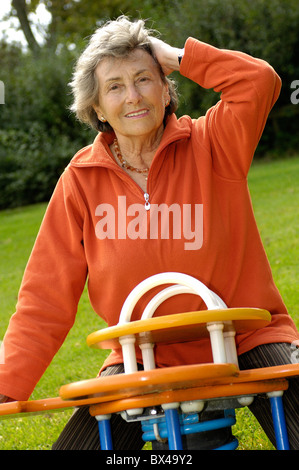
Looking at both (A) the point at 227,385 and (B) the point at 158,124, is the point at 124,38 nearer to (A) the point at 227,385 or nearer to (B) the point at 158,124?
(B) the point at 158,124

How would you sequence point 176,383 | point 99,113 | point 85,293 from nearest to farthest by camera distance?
point 176,383 < point 99,113 < point 85,293

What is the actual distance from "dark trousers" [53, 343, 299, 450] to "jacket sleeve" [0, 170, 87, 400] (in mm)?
236

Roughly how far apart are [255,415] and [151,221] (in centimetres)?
83

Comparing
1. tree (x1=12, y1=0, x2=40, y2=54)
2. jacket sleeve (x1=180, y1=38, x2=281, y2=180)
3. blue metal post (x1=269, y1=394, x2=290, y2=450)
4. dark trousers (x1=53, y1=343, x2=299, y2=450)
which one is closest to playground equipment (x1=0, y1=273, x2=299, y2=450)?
blue metal post (x1=269, y1=394, x2=290, y2=450)

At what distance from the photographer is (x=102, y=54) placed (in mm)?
2736

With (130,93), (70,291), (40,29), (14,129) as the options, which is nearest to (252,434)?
(70,291)

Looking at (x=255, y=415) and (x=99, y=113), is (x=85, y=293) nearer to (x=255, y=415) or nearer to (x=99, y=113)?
(x=99, y=113)

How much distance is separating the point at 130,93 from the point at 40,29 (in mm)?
21457

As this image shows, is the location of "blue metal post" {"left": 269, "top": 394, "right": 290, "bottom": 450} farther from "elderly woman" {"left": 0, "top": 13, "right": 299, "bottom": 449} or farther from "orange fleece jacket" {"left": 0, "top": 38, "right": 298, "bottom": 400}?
"orange fleece jacket" {"left": 0, "top": 38, "right": 298, "bottom": 400}

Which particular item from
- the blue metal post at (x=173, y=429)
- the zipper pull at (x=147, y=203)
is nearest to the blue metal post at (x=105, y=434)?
the blue metal post at (x=173, y=429)

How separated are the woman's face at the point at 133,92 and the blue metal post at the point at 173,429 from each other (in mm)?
1229

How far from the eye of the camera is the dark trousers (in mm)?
2398

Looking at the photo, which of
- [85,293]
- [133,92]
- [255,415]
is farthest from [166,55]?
[85,293]
